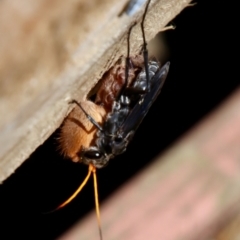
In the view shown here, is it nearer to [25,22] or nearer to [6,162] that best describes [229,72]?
[6,162]

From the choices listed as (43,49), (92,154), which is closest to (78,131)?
(92,154)

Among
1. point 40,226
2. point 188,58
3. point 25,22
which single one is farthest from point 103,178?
point 25,22

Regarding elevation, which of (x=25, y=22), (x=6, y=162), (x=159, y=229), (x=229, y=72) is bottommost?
(x=229, y=72)

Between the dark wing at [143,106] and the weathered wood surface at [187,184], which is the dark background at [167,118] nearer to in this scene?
the dark wing at [143,106]

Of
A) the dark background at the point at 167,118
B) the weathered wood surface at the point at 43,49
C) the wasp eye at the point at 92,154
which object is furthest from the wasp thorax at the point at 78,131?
the weathered wood surface at the point at 43,49

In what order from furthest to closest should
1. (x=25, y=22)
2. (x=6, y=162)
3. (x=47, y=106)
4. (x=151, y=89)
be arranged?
1. (x=151, y=89)
2. (x=6, y=162)
3. (x=47, y=106)
4. (x=25, y=22)

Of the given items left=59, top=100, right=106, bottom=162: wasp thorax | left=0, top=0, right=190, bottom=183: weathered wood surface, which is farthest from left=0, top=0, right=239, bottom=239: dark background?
left=0, top=0, right=190, bottom=183: weathered wood surface
